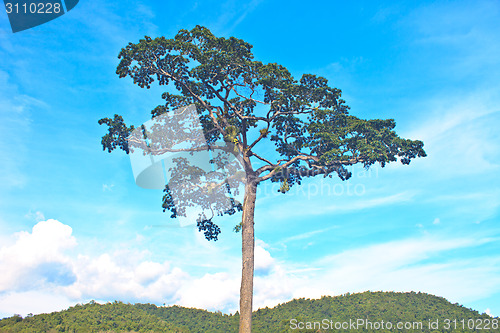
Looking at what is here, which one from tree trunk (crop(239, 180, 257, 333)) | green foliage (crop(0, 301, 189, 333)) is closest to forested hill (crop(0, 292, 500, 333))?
green foliage (crop(0, 301, 189, 333))

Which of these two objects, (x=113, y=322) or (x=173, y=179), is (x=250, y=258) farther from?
(x=113, y=322)

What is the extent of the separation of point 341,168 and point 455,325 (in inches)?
568

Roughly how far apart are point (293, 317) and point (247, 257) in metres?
12.0

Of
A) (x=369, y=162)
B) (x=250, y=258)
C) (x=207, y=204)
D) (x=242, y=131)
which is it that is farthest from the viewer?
(x=207, y=204)

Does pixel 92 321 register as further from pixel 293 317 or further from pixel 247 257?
pixel 293 317

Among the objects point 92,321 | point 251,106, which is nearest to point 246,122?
point 251,106

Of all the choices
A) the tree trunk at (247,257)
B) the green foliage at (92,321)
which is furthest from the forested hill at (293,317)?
the tree trunk at (247,257)

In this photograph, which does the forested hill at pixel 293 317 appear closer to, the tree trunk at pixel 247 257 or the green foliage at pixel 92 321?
the green foliage at pixel 92 321

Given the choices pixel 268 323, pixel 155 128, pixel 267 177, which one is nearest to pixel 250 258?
pixel 267 177

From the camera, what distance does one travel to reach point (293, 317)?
2762 centimetres

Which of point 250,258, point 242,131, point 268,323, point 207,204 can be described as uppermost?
point 242,131

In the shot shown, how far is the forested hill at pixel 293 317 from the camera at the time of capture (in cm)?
2089

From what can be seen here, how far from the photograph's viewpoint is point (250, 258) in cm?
1853

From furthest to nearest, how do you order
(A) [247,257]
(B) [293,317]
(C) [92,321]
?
(B) [293,317] → (C) [92,321] → (A) [247,257]
